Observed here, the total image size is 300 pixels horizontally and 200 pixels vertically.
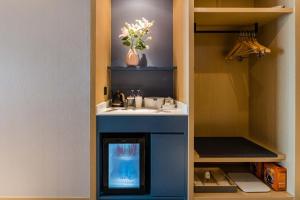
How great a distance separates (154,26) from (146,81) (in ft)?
2.02

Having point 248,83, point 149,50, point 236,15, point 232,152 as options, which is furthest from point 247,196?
point 149,50

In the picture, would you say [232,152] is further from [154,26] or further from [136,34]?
[154,26]

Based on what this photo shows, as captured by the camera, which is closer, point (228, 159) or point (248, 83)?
point (228, 159)

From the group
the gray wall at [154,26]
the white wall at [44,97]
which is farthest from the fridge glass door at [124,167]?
the gray wall at [154,26]

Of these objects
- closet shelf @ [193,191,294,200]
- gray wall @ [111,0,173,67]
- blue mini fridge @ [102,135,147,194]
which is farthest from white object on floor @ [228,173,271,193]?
gray wall @ [111,0,173,67]

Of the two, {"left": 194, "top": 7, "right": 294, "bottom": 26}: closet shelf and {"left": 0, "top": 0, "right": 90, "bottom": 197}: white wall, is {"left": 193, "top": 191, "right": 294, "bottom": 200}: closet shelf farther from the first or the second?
{"left": 194, "top": 7, "right": 294, "bottom": 26}: closet shelf

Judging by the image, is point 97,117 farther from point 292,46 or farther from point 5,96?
point 292,46

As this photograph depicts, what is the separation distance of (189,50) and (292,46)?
0.80m

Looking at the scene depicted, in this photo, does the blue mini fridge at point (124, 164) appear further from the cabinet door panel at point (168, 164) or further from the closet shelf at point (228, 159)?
the closet shelf at point (228, 159)

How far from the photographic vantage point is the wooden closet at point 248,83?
202 centimetres

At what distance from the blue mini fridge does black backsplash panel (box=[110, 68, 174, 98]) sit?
0.83m

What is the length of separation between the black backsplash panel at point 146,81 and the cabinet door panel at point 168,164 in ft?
2.74

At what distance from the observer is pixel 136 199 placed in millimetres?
2117

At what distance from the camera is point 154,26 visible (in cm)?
280
